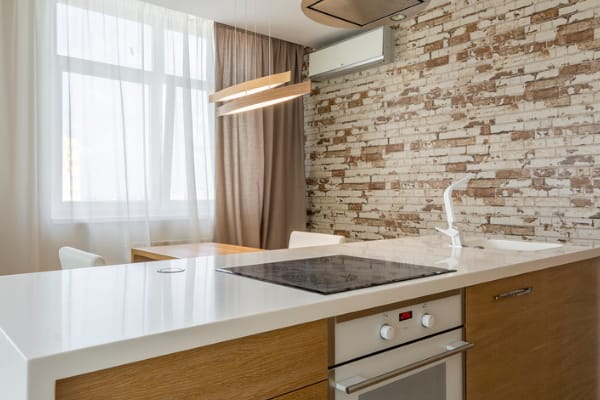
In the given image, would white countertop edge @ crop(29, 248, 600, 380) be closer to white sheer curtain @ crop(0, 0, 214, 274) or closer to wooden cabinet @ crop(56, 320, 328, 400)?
wooden cabinet @ crop(56, 320, 328, 400)

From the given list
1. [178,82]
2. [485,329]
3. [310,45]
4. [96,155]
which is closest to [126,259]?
[96,155]

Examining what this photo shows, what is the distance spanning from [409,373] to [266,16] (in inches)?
138

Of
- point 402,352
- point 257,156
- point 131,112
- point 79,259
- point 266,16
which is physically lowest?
point 402,352

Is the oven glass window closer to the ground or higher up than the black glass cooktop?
closer to the ground

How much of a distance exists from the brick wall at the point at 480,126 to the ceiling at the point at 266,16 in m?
0.48

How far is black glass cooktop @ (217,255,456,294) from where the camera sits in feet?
3.71

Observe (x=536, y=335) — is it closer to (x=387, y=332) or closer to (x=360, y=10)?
(x=387, y=332)

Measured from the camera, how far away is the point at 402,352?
1.17 metres

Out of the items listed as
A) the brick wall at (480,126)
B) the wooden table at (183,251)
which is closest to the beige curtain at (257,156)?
the brick wall at (480,126)

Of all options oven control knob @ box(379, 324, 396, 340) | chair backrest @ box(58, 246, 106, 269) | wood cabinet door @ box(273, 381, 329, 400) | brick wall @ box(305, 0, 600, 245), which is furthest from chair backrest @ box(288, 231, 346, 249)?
wood cabinet door @ box(273, 381, 329, 400)

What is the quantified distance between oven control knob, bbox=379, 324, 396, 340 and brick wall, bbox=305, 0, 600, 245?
2.17m

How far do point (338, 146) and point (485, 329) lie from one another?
10.4ft

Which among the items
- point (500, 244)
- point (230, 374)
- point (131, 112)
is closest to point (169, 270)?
point (230, 374)

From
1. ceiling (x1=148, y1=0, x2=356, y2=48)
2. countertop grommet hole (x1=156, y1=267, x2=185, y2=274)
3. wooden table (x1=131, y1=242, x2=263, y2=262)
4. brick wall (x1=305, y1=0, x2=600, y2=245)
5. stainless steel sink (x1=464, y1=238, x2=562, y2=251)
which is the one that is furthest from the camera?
ceiling (x1=148, y1=0, x2=356, y2=48)
